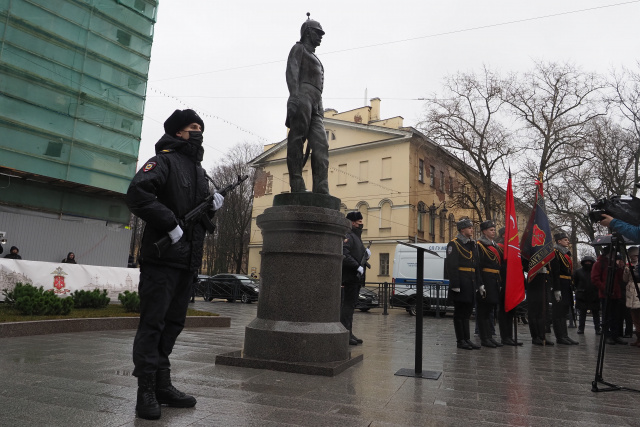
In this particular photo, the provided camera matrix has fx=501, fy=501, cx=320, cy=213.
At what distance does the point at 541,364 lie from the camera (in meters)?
6.15

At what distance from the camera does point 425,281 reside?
19984 millimetres

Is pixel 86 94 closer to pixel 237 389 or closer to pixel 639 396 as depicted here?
pixel 237 389

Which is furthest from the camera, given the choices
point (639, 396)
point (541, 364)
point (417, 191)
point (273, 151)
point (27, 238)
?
point (273, 151)

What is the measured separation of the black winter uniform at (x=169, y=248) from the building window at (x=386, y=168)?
113 ft

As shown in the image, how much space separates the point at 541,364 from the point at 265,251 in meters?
3.69

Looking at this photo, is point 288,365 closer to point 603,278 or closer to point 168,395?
point 168,395

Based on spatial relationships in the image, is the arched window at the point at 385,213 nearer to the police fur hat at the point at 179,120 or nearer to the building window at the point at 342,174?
the building window at the point at 342,174

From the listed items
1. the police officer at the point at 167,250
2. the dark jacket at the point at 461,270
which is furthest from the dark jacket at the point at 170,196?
the dark jacket at the point at 461,270

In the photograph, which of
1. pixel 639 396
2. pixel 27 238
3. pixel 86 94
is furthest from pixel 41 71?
pixel 639 396

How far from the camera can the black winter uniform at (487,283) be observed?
8164 millimetres

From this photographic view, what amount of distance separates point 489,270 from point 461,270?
984mm

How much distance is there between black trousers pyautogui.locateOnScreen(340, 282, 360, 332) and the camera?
7.70m

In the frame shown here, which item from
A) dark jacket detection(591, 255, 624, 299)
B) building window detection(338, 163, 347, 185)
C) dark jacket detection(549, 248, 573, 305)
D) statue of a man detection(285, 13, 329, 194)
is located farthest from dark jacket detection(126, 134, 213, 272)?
building window detection(338, 163, 347, 185)

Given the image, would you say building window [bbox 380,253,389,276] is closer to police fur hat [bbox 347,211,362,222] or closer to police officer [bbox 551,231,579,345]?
police officer [bbox 551,231,579,345]
